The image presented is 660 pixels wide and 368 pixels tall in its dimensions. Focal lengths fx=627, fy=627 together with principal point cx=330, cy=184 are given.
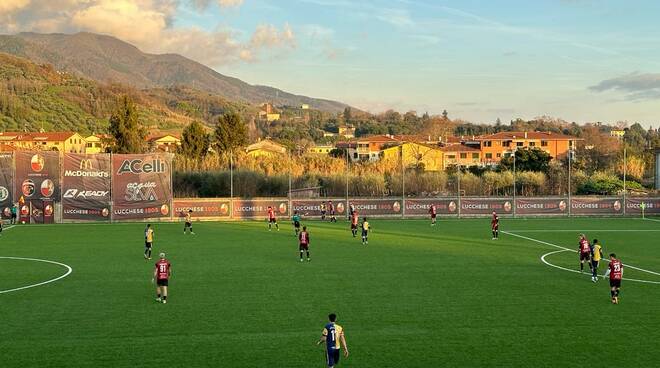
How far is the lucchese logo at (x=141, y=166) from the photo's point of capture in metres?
48.7

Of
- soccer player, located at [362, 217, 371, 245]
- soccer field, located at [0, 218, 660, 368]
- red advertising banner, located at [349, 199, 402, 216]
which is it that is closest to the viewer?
soccer field, located at [0, 218, 660, 368]

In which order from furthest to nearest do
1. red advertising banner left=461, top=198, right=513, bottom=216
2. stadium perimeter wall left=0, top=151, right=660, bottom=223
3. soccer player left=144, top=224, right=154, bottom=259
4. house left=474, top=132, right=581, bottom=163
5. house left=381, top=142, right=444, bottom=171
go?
1. house left=474, top=132, right=581, bottom=163
2. house left=381, top=142, right=444, bottom=171
3. red advertising banner left=461, top=198, right=513, bottom=216
4. stadium perimeter wall left=0, top=151, right=660, bottom=223
5. soccer player left=144, top=224, right=154, bottom=259

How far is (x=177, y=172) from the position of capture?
6444cm

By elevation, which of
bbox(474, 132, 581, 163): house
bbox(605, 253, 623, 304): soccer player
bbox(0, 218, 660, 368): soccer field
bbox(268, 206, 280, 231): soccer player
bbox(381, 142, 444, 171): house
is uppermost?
bbox(474, 132, 581, 163): house

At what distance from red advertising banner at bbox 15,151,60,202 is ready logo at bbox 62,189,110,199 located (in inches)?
30.7

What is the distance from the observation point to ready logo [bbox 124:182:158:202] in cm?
4838

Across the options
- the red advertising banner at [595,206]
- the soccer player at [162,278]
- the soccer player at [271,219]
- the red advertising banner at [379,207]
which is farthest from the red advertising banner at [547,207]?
the soccer player at [162,278]

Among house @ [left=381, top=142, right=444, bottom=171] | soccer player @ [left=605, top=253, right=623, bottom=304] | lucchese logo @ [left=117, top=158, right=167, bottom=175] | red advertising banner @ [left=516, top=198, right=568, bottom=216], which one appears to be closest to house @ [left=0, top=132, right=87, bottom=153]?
house @ [left=381, top=142, right=444, bottom=171]

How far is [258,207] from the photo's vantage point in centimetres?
5022

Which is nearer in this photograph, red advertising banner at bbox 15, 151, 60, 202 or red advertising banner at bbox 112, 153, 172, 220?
red advertising banner at bbox 15, 151, 60, 202

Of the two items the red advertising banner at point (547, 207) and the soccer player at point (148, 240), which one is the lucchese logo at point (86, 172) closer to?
the soccer player at point (148, 240)

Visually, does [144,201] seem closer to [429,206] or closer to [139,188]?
[139,188]

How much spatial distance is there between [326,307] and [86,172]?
3537 cm

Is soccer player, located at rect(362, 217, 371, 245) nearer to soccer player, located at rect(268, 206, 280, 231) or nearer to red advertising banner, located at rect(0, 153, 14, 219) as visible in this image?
soccer player, located at rect(268, 206, 280, 231)
